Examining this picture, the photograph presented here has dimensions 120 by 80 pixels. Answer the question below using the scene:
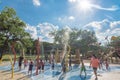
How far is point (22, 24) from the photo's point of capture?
61.0 m

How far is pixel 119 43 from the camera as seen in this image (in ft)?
204

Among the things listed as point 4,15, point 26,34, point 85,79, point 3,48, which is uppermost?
point 4,15

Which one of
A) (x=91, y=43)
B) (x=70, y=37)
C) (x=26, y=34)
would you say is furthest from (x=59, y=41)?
(x=26, y=34)

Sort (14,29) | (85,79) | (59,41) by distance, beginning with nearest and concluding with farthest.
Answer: (85,79) → (14,29) → (59,41)

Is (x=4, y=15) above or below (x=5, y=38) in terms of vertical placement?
above

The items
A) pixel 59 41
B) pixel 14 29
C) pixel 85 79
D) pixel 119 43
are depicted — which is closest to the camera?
pixel 85 79

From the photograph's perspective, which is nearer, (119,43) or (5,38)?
(5,38)

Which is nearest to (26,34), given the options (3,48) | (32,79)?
(3,48)

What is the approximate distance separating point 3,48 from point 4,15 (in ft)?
28.1

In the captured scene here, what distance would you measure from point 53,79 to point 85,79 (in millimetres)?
2940

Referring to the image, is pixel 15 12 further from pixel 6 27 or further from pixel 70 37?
pixel 70 37

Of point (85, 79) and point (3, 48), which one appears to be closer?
point (85, 79)

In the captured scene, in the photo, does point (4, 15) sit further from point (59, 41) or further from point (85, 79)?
point (85, 79)

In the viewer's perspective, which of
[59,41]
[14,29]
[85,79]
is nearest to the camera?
[85,79]
